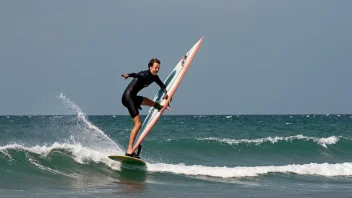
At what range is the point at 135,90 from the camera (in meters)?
8.55

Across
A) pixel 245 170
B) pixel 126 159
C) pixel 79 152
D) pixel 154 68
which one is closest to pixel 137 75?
pixel 154 68

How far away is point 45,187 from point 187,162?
590cm

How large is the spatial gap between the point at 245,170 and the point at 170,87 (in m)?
2.25

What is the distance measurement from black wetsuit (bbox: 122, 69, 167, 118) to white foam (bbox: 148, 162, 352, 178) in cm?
173

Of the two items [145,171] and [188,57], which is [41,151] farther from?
[188,57]

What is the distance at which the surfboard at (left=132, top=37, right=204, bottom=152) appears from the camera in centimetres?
903

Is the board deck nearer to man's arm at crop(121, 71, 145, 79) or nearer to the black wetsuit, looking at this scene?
the black wetsuit

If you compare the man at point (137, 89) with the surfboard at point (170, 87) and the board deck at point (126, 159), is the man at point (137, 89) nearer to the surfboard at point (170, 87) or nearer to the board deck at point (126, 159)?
the surfboard at point (170, 87)

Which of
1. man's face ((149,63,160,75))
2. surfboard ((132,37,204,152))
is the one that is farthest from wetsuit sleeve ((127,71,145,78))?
surfboard ((132,37,204,152))

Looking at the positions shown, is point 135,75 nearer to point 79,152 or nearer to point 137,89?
point 137,89

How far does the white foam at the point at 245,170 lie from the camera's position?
32.8 feet

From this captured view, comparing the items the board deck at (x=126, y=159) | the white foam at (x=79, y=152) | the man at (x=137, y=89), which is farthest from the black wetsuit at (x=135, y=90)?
the white foam at (x=79, y=152)

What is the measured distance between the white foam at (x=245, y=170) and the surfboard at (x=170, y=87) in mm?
1016

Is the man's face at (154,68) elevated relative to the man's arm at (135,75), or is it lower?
elevated
